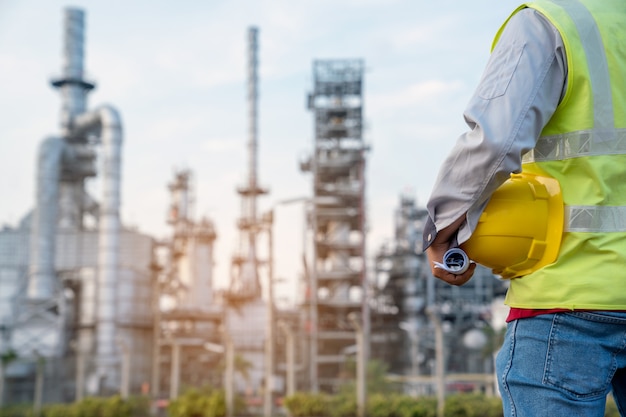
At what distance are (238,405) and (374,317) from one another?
79.6ft

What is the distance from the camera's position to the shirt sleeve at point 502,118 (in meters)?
1.70

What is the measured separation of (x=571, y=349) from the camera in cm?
167

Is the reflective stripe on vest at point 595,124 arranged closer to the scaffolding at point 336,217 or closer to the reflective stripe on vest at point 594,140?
the reflective stripe on vest at point 594,140

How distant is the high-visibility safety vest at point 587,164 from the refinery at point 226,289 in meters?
40.2

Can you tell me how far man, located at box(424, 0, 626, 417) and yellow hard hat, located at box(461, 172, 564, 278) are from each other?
0.02 metres

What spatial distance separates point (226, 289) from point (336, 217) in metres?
10.7

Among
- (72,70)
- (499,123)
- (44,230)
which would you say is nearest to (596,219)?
(499,123)

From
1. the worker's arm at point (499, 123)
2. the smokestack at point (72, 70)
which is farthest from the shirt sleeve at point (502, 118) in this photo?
the smokestack at point (72, 70)

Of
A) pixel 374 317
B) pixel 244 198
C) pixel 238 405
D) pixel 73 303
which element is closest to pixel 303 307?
pixel 374 317

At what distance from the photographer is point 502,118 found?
1.70 meters

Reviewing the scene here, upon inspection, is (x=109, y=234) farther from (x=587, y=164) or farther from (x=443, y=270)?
(x=587, y=164)

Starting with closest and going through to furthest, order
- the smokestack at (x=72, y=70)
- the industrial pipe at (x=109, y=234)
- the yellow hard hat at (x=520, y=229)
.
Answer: the yellow hard hat at (x=520, y=229)
the industrial pipe at (x=109, y=234)
the smokestack at (x=72, y=70)

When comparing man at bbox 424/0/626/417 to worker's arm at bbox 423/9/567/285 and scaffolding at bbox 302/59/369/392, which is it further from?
scaffolding at bbox 302/59/369/392

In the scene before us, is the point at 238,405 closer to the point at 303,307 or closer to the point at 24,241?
the point at 303,307
